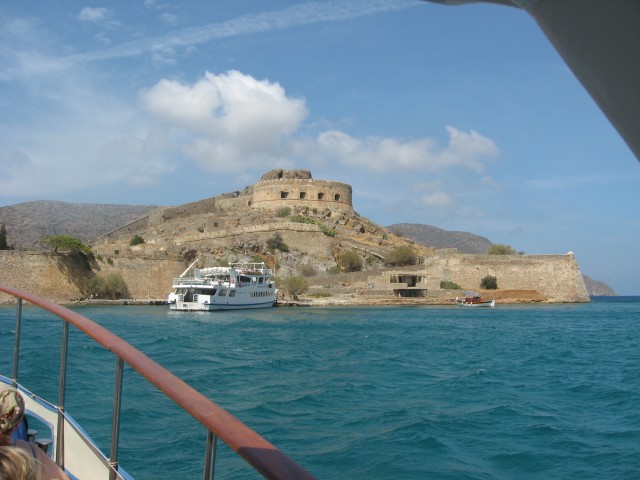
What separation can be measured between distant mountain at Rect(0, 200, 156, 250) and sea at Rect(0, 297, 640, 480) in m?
58.0

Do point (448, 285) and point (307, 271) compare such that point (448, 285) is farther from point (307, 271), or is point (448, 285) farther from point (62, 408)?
point (62, 408)

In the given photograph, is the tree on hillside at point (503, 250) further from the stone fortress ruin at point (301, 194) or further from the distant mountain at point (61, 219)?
the distant mountain at point (61, 219)

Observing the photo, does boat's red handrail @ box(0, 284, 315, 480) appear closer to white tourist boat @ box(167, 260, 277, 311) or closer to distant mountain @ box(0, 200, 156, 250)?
white tourist boat @ box(167, 260, 277, 311)

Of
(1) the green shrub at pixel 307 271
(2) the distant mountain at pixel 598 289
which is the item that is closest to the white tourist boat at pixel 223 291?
(1) the green shrub at pixel 307 271

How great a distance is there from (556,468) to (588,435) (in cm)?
157

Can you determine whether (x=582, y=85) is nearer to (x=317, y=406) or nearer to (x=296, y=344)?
(x=317, y=406)

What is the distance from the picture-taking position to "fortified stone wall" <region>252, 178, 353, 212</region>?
52719mm

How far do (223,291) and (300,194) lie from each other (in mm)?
20334

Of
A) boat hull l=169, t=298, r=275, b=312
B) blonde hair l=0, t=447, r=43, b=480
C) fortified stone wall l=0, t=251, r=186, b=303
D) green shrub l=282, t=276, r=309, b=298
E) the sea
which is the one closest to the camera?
blonde hair l=0, t=447, r=43, b=480

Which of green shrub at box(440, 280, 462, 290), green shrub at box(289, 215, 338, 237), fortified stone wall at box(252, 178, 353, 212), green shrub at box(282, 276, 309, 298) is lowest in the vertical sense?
green shrub at box(282, 276, 309, 298)

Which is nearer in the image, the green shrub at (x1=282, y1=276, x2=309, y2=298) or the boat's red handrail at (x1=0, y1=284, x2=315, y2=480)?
the boat's red handrail at (x1=0, y1=284, x2=315, y2=480)

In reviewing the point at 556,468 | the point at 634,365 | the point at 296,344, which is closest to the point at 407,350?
the point at 296,344

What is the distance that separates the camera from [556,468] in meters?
7.23

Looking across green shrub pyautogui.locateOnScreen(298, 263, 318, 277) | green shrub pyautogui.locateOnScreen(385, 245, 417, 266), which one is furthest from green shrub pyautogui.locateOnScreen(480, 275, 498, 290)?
green shrub pyautogui.locateOnScreen(298, 263, 318, 277)
